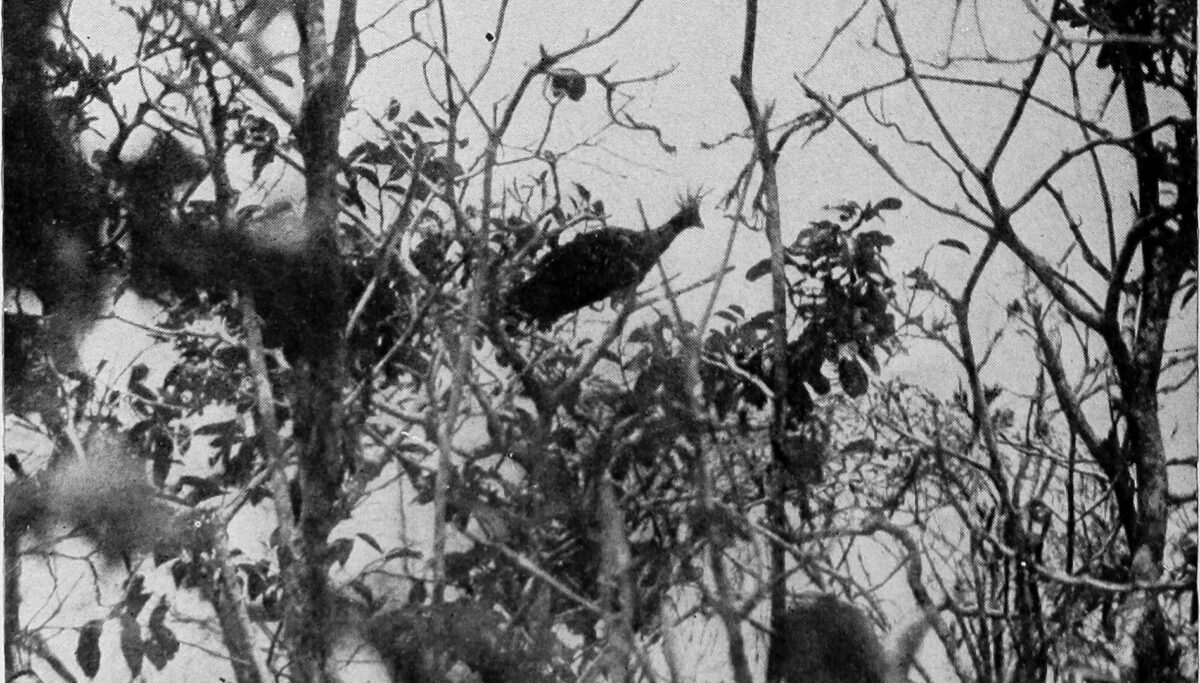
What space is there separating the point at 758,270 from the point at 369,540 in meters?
0.70

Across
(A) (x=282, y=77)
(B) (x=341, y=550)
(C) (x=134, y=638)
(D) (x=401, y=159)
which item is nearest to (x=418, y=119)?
(D) (x=401, y=159)

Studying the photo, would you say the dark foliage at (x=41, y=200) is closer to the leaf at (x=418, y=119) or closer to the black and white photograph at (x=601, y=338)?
the black and white photograph at (x=601, y=338)

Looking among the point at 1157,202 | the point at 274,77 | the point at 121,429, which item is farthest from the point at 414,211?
the point at 1157,202

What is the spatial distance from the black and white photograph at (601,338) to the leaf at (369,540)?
0.7 inches

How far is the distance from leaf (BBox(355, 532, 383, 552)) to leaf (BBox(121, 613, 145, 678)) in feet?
1.17

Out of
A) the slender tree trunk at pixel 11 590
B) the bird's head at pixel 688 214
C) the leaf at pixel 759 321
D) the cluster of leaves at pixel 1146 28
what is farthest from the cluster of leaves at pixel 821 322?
the slender tree trunk at pixel 11 590

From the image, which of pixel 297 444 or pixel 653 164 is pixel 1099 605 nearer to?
pixel 653 164

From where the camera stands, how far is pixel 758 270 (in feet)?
5.75

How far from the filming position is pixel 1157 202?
5.93ft

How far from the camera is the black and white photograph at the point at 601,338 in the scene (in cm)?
171

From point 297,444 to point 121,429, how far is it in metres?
0.27

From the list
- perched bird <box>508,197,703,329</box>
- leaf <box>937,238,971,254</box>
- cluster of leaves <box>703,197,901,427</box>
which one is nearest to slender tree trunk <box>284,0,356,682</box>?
perched bird <box>508,197,703,329</box>

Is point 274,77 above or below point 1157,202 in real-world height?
above

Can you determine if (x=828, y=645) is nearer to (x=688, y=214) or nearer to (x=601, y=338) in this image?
(x=601, y=338)
